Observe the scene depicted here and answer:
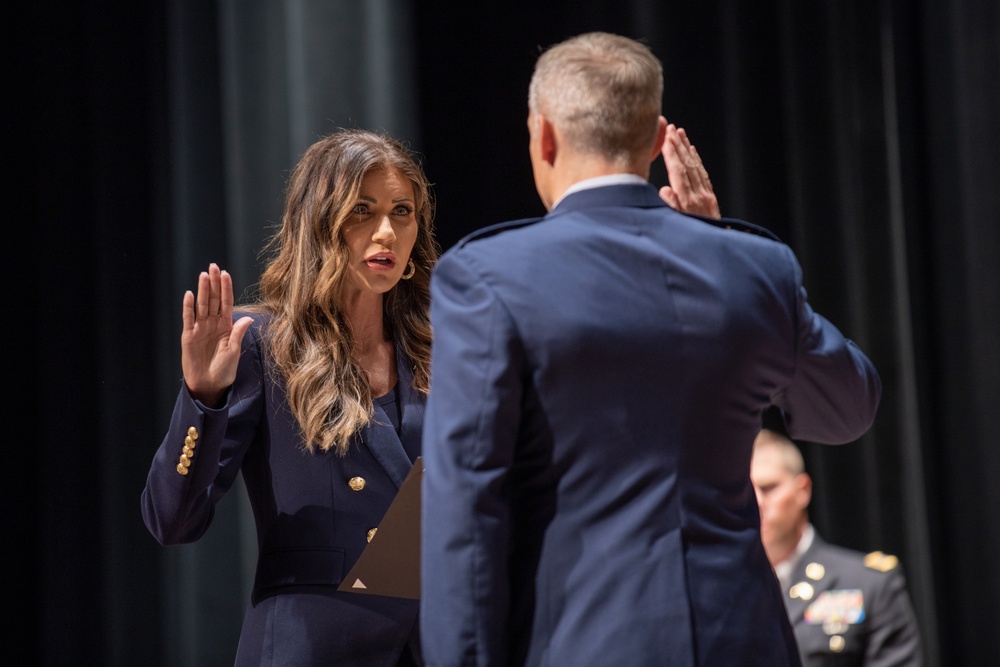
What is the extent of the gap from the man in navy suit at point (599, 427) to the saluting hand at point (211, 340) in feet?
1.83

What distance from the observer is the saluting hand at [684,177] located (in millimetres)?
1577

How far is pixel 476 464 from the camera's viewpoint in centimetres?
125

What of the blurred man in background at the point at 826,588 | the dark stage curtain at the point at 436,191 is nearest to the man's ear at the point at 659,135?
the blurred man in background at the point at 826,588

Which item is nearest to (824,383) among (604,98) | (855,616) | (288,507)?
(604,98)

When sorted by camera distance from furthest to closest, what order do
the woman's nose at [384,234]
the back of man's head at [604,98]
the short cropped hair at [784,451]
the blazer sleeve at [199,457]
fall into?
1. the short cropped hair at [784,451]
2. the woman's nose at [384,234]
3. the blazer sleeve at [199,457]
4. the back of man's head at [604,98]

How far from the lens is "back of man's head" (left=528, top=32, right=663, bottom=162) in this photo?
4.45ft

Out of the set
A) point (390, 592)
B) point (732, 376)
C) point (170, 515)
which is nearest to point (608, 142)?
point (732, 376)

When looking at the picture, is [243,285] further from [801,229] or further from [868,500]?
[868,500]

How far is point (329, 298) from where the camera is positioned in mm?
2062

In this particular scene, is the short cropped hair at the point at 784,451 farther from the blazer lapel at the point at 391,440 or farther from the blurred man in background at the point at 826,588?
the blazer lapel at the point at 391,440

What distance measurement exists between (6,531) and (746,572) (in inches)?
106

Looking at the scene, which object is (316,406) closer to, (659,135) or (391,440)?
(391,440)

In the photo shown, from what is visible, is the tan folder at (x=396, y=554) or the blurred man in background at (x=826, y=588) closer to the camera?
the tan folder at (x=396, y=554)

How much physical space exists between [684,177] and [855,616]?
124 centimetres
